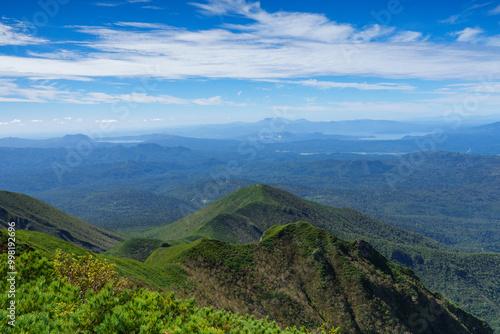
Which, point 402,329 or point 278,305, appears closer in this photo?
point 402,329

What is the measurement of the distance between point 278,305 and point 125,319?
71.1 meters

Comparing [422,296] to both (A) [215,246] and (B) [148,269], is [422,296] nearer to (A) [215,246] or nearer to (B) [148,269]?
(A) [215,246]

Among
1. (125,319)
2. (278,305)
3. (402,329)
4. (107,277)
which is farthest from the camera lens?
(278,305)

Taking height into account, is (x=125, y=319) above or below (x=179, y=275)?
above

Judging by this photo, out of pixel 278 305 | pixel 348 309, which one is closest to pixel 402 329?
pixel 348 309

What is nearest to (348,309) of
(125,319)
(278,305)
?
(278,305)

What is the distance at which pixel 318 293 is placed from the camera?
279 feet

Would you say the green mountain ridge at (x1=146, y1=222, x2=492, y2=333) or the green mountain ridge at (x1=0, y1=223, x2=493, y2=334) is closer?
the green mountain ridge at (x1=0, y1=223, x2=493, y2=334)

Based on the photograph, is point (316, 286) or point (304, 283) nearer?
point (316, 286)

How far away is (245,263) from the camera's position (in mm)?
95938


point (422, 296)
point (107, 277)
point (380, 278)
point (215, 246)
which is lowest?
point (422, 296)

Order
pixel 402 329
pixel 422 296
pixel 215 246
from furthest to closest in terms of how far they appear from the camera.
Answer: pixel 215 246 < pixel 422 296 < pixel 402 329

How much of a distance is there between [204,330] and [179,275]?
233 ft

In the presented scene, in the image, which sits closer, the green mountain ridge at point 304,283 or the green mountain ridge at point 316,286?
the green mountain ridge at point 304,283
